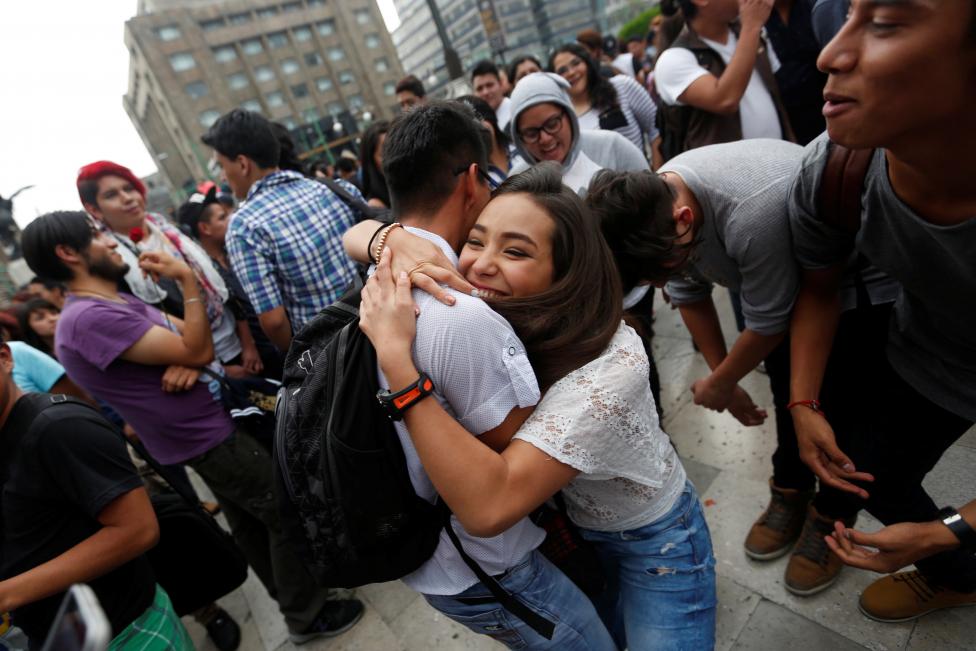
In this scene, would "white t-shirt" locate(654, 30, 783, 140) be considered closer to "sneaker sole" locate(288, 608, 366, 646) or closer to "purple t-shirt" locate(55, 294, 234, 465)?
"purple t-shirt" locate(55, 294, 234, 465)

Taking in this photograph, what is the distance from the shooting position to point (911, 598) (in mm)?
1738

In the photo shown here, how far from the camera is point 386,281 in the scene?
116 cm

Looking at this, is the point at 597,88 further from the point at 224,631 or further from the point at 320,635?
the point at 224,631

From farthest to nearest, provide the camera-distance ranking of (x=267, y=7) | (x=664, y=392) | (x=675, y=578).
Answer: (x=267, y=7) → (x=664, y=392) → (x=675, y=578)

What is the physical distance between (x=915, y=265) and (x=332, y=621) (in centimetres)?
309

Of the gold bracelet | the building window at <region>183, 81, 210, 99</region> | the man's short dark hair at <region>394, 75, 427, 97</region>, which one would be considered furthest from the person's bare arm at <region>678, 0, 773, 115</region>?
the building window at <region>183, 81, 210, 99</region>

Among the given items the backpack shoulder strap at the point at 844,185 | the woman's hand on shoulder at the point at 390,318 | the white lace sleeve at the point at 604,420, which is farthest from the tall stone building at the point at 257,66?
the white lace sleeve at the point at 604,420

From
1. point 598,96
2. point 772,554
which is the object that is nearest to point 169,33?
point 598,96

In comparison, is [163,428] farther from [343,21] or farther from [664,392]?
[343,21]

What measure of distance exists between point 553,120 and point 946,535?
7.88 feet

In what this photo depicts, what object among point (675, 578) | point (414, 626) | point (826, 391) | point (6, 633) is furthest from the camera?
point (414, 626)

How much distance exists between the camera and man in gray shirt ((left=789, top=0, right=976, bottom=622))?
892 mm

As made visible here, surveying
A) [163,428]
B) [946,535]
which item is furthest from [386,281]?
[163,428]

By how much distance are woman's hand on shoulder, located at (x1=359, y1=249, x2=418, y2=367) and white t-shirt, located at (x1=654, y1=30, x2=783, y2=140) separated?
2.19 metres
